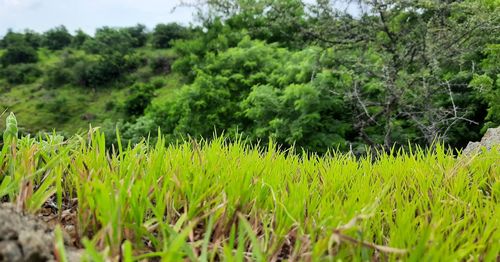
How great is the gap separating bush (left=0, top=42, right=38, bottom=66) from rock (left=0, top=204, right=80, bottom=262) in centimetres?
4170

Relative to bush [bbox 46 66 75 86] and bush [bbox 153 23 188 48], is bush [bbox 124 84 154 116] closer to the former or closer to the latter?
bush [bbox 46 66 75 86]

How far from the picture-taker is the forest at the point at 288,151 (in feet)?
3.35

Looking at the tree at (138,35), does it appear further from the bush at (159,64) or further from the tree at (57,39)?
the bush at (159,64)

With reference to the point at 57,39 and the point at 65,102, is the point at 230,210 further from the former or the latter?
the point at 57,39

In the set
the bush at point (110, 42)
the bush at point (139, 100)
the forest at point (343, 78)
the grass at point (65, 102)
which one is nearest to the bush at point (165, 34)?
the grass at point (65, 102)

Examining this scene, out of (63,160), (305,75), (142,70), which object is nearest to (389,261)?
(63,160)

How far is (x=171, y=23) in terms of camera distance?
3919 cm

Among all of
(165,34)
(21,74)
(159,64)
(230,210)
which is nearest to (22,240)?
(230,210)

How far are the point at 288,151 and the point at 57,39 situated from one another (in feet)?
144

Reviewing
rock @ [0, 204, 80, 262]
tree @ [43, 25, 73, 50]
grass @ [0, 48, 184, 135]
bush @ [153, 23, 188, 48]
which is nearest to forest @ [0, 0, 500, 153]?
rock @ [0, 204, 80, 262]

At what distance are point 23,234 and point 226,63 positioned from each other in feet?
42.2

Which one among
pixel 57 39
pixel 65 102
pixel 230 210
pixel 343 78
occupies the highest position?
pixel 57 39

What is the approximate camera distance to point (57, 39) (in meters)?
42.9

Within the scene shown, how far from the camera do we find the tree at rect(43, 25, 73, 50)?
4272cm
